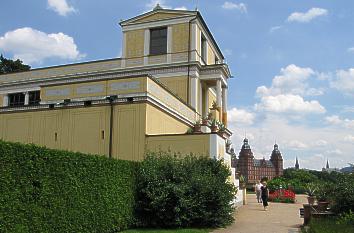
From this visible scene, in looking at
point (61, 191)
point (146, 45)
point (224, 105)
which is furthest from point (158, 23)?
point (61, 191)

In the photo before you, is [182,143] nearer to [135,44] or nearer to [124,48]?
[135,44]

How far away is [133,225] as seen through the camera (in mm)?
15430

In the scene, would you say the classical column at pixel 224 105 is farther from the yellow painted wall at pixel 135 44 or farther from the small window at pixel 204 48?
the yellow painted wall at pixel 135 44

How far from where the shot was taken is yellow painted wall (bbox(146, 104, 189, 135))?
2070 cm

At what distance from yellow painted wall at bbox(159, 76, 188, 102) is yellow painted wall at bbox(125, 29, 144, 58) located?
3341 mm

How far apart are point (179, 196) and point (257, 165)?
125 m

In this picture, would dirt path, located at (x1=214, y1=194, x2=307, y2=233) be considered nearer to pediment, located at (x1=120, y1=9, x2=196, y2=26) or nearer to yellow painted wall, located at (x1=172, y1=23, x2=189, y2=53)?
yellow painted wall, located at (x1=172, y1=23, x2=189, y2=53)

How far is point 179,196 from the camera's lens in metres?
15.4

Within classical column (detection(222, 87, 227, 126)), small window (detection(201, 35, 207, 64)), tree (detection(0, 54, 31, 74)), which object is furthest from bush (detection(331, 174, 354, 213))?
tree (detection(0, 54, 31, 74))

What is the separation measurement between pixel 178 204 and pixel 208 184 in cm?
146

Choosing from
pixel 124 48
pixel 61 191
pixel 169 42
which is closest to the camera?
pixel 61 191

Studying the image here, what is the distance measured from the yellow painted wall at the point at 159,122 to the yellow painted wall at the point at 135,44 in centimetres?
1157

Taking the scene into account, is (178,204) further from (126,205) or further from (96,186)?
(96,186)

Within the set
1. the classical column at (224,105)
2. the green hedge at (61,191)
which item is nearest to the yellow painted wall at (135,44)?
the classical column at (224,105)
